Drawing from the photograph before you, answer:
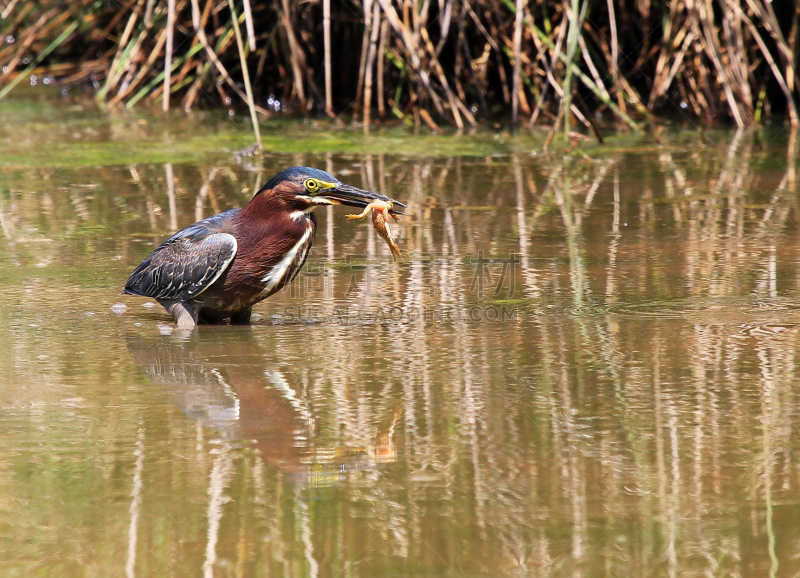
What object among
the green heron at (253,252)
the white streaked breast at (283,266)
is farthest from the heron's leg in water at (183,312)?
the white streaked breast at (283,266)

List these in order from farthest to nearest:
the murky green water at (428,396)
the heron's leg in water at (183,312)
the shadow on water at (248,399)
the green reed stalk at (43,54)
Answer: the green reed stalk at (43,54)
the heron's leg in water at (183,312)
the shadow on water at (248,399)
the murky green water at (428,396)

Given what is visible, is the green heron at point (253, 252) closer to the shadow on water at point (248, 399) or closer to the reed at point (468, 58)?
the shadow on water at point (248, 399)

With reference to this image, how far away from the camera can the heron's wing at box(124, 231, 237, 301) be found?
13.0 feet

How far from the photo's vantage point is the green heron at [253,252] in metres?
3.92

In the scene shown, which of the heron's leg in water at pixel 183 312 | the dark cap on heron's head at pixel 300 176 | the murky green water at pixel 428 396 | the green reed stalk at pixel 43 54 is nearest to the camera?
the murky green water at pixel 428 396

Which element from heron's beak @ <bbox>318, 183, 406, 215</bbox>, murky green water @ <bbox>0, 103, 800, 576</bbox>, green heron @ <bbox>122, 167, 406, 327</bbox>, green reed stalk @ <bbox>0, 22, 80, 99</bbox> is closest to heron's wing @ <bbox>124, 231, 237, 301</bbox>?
green heron @ <bbox>122, 167, 406, 327</bbox>

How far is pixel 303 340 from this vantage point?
12.4ft

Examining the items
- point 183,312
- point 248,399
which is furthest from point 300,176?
point 248,399

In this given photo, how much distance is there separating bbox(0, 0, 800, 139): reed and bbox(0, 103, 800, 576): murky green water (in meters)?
2.32

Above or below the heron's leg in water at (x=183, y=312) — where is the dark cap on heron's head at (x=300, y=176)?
above

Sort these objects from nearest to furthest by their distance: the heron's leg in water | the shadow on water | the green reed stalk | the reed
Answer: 1. the shadow on water
2. the heron's leg in water
3. the reed
4. the green reed stalk

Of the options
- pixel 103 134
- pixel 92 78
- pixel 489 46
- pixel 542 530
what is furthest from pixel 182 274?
pixel 92 78

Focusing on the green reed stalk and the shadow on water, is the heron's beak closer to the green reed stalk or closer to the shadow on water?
the shadow on water

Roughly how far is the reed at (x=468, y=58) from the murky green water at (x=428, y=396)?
7.61 feet
